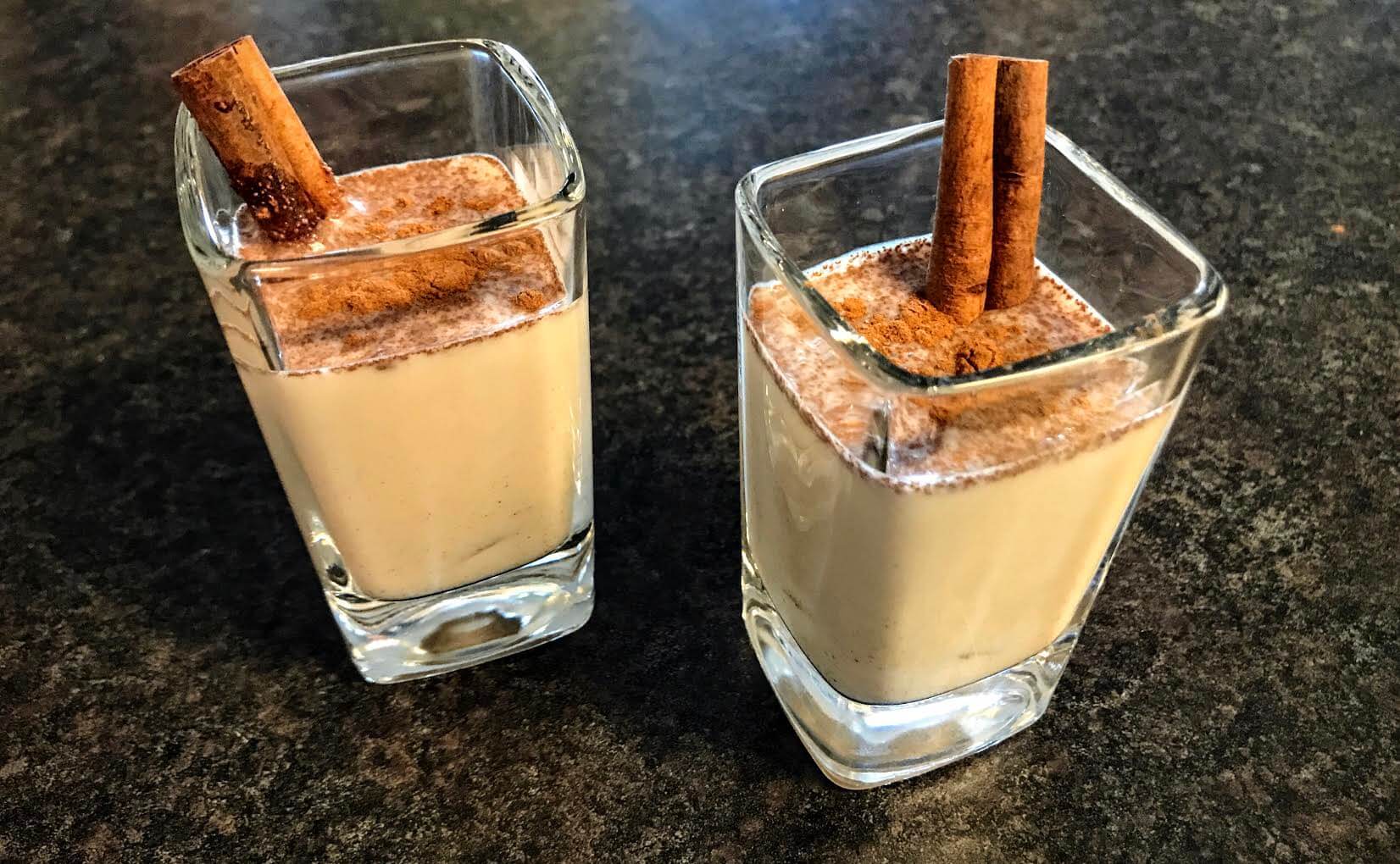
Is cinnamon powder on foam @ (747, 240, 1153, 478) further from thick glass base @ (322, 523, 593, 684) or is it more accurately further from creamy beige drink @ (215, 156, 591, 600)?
thick glass base @ (322, 523, 593, 684)

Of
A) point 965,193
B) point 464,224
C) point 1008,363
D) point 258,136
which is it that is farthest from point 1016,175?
point 258,136

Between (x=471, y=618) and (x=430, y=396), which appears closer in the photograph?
(x=430, y=396)

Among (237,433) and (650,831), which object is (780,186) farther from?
(237,433)

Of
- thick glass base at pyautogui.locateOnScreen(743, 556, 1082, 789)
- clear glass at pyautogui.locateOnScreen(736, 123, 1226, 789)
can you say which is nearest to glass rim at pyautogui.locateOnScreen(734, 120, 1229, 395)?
clear glass at pyautogui.locateOnScreen(736, 123, 1226, 789)

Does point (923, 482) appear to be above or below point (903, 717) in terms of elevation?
above

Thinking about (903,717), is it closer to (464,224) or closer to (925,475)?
(925,475)

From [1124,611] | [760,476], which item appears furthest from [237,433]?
[1124,611]
